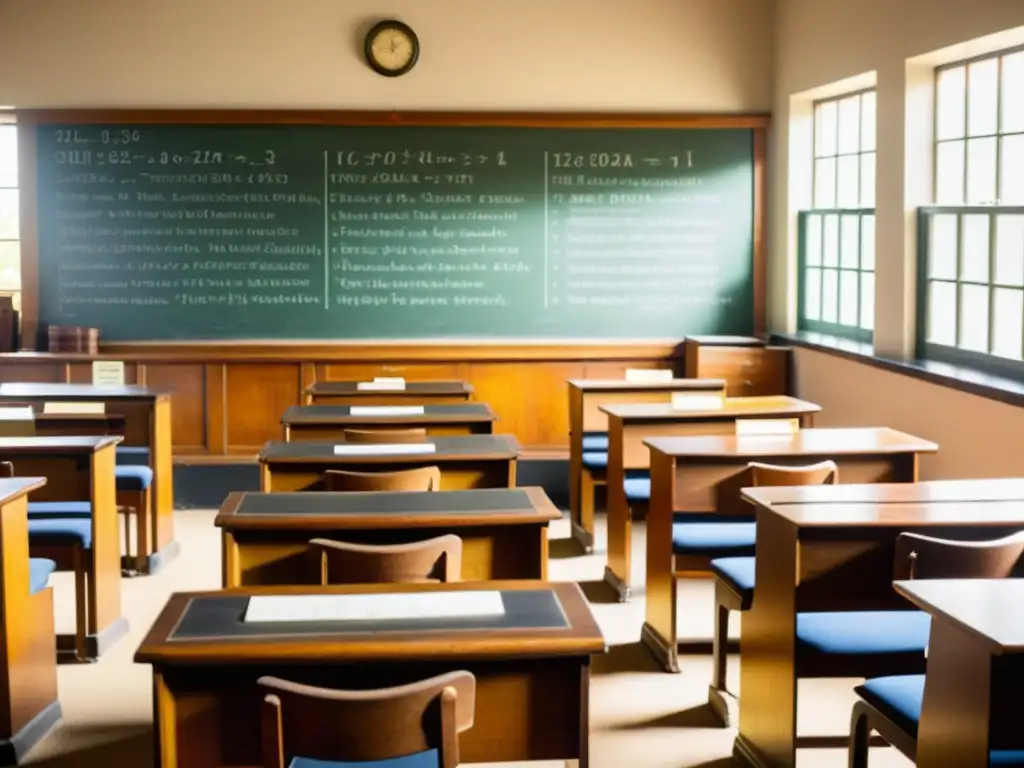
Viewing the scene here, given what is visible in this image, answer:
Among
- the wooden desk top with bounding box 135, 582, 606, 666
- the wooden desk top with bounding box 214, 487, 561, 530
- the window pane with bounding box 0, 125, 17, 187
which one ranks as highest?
the window pane with bounding box 0, 125, 17, 187

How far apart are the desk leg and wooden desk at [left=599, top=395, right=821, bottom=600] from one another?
661mm

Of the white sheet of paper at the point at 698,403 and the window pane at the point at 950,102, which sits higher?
the window pane at the point at 950,102

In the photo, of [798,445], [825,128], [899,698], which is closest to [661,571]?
[798,445]

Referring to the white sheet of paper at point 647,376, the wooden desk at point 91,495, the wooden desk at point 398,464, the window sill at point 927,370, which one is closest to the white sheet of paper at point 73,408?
the wooden desk at point 91,495

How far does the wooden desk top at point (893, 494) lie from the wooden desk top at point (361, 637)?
113 cm

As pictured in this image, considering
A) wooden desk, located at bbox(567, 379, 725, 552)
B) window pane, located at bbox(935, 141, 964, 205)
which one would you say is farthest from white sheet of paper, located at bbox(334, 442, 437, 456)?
window pane, located at bbox(935, 141, 964, 205)

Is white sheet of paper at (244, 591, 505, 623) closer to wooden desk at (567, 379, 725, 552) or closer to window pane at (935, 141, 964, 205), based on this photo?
wooden desk at (567, 379, 725, 552)

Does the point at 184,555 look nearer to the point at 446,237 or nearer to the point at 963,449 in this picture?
the point at 446,237

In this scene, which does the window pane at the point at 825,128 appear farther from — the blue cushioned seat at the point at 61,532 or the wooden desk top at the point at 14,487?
the wooden desk top at the point at 14,487

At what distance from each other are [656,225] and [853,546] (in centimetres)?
495

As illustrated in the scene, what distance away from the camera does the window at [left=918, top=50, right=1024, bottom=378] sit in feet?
18.3

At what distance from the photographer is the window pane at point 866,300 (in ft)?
23.2

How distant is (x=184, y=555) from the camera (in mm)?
6434

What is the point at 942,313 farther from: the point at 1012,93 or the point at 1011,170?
the point at 1012,93
